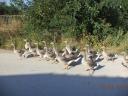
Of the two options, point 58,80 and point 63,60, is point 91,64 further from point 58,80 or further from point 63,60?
point 58,80

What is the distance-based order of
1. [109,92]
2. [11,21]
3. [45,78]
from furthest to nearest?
[11,21] < [45,78] < [109,92]

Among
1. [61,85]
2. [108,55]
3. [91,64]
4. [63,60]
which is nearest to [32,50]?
[63,60]

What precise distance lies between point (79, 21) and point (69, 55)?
3.17 metres

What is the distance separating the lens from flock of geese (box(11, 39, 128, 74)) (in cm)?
Result: 1319

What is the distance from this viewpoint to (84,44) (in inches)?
634

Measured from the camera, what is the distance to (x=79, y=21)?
55.1 feet

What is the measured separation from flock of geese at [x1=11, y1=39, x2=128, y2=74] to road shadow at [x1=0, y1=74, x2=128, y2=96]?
3.67ft

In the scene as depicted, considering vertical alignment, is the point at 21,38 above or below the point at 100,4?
below

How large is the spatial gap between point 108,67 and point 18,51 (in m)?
4.08

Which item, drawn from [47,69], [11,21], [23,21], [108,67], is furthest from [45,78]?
[11,21]

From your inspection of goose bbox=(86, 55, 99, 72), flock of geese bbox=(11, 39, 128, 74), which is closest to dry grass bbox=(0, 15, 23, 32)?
flock of geese bbox=(11, 39, 128, 74)

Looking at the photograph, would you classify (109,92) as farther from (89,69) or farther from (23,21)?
(23,21)

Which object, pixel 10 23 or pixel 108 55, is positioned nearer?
pixel 108 55

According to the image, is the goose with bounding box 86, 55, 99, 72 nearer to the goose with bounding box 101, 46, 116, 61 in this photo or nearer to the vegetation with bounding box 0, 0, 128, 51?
the goose with bounding box 101, 46, 116, 61
